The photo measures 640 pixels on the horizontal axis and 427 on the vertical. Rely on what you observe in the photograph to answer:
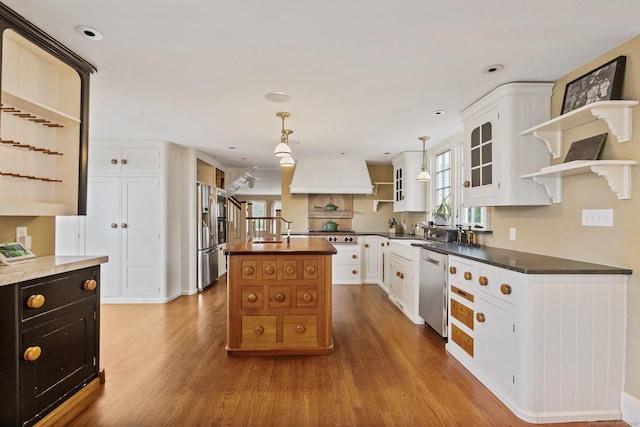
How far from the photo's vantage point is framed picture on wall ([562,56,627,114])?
2.04 meters

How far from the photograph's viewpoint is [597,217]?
2193 millimetres

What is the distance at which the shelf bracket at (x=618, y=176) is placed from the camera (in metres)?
1.97

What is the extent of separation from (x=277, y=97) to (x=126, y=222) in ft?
10.1

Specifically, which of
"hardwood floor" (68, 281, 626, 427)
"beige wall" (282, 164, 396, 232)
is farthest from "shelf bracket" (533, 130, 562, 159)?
"beige wall" (282, 164, 396, 232)

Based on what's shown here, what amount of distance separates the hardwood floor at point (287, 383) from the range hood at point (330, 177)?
9.76 ft

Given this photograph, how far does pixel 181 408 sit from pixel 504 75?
10.8 feet

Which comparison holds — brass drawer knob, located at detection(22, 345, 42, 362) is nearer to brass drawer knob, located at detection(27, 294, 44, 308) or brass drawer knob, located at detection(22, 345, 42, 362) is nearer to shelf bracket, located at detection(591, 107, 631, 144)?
brass drawer knob, located at detection(27, 294, 44, 308)

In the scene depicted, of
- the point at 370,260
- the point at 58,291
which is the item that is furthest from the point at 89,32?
the point at 370,260

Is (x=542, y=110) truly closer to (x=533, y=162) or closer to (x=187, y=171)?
(x=533, y=162)

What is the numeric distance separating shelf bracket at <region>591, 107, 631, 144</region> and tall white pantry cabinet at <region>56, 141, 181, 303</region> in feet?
15.6

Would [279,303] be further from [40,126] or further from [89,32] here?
[89,32]

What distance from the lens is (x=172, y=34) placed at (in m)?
1.94

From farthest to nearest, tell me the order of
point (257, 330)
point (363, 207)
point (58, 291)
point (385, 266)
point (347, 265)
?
point (363, 207)
point (347, 265)
point (385, 266)
point (257, 330)
point (58, 291)

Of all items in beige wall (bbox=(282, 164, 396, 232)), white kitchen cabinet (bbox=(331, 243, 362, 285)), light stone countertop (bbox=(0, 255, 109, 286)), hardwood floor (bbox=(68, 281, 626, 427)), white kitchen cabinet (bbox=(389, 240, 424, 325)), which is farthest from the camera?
beige wall (bbox=(282, 164, 396, 232))
